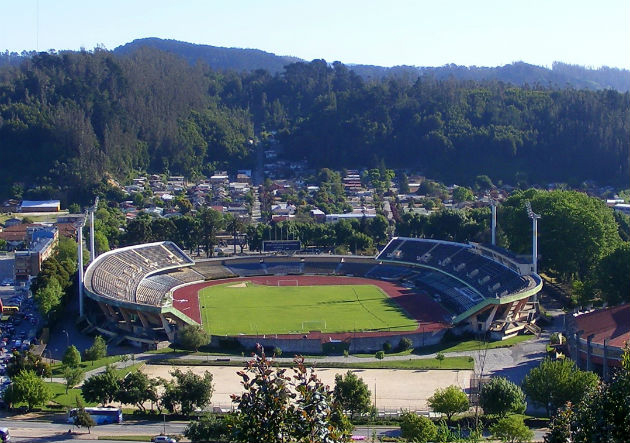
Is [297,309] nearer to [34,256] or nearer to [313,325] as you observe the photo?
[313,325]

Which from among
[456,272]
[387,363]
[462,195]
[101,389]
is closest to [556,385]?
[387,363]

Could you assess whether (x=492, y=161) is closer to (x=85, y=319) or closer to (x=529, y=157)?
(x=529, y=157)

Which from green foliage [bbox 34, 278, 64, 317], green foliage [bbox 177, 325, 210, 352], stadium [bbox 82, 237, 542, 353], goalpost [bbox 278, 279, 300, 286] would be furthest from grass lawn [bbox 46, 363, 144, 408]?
goalpost [bbox 278, 279, 300, 286]

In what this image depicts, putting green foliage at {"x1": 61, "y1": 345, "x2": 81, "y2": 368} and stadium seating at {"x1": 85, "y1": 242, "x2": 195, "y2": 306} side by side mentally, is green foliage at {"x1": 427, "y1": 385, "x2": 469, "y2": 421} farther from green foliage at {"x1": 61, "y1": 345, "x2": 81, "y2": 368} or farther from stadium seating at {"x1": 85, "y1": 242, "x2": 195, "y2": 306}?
stadium seating at {"x1": 85, "y1": 242, "x2": 195, "y2": 306}

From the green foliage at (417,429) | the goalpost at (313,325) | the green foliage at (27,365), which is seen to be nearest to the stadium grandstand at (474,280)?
the goalpost at (313,325)

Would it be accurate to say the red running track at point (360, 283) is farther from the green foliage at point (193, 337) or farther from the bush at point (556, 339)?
the bush at point (556, 339)
